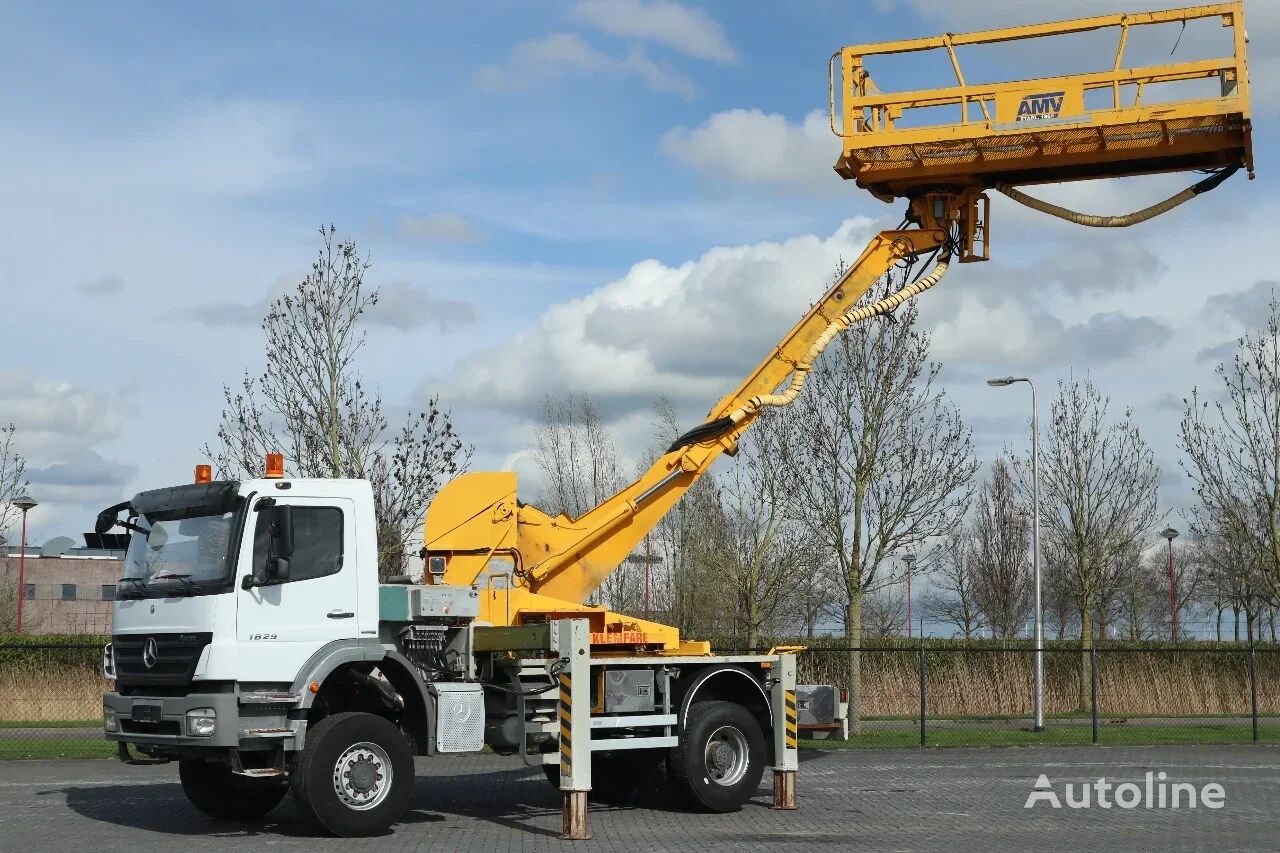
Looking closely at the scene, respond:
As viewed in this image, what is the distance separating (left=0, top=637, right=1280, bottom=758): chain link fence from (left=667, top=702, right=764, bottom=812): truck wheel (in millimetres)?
9339

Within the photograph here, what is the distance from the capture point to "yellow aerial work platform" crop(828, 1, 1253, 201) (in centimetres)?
1459

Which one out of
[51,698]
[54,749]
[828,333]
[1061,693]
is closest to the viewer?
[828,333]

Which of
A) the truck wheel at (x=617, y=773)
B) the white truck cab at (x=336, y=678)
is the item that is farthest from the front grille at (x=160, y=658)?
the truck wheel at (x=617, y=773)

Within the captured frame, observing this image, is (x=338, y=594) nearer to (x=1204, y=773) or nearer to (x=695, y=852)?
(x=695, y=852)

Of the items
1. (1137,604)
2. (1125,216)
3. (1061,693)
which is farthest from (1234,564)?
(1125,216)

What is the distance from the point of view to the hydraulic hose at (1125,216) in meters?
15.2

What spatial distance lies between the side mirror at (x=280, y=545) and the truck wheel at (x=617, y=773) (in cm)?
382

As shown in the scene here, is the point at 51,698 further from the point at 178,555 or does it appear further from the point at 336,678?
the point at 336,678

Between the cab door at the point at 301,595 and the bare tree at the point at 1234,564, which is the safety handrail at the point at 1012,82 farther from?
the bare tree at the point at 1234,564

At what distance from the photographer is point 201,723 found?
1270cm

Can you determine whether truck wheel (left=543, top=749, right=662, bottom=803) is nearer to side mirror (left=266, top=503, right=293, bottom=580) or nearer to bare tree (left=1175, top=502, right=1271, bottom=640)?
side mirror (left=266, top=503, right=293, bottom=580)

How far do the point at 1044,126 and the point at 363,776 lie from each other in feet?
30.1

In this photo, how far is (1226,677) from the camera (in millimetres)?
36469

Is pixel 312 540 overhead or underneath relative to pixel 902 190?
underneath
